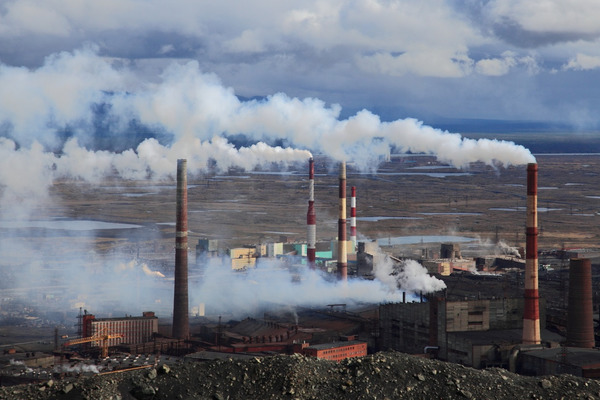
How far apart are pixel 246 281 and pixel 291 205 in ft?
242

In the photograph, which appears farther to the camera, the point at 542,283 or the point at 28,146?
the point at 28,146

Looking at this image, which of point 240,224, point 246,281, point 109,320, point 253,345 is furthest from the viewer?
point 240,224

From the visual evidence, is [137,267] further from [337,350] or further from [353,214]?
[337,350]

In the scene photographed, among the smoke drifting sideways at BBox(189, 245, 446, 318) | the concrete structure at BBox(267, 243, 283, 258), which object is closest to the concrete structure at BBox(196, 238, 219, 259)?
the concrete structure at BBox(267, 243, 283, 258)

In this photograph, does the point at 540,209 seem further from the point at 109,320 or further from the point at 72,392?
the point at 72,392

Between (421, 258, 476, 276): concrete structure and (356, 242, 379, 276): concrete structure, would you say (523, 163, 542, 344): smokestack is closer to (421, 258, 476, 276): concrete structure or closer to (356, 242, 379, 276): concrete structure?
(421, 258, 476, 276): concrete structure

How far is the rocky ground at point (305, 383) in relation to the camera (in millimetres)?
28531

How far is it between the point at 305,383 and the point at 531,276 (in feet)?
87.5

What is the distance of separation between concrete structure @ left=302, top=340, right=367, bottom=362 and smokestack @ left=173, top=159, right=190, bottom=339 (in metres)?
11.4

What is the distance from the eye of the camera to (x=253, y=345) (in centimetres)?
5694

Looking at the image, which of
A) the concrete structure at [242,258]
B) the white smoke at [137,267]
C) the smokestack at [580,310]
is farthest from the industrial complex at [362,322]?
the white smoke at [137,267]

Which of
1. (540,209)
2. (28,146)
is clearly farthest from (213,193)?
(28,146)

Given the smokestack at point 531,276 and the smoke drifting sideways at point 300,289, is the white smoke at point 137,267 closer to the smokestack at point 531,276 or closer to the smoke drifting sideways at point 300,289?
the smoke drifting sideways at point 300,289

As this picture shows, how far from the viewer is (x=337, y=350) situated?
53.6 meters
